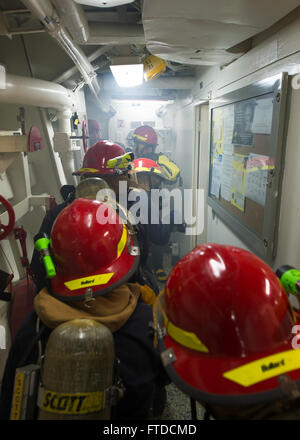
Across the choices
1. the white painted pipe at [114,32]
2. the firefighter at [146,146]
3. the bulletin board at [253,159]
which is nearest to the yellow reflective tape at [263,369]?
the bulletin board at [253,159]

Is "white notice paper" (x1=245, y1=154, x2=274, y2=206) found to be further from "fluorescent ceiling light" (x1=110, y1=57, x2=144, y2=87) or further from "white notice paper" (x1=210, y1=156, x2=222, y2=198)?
"fluorescent ceiling light" (x1=110, y1=57, x2=144, y2=87)

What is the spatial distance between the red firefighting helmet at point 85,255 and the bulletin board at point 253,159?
0.82 meters

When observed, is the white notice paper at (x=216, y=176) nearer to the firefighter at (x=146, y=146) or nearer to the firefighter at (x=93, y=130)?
the firefighter at (x=146, y=146)

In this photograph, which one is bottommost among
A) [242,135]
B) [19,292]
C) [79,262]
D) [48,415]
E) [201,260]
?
[19,292]

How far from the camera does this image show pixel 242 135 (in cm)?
196

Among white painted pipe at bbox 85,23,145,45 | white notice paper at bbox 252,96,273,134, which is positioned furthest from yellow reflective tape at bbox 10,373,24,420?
white painted pipe at bbox 85,23,145,45

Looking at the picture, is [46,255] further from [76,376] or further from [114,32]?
[114,32]

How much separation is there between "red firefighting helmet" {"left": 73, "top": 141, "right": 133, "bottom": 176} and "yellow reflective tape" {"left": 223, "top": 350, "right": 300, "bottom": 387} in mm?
2124

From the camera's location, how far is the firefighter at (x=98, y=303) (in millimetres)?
1061

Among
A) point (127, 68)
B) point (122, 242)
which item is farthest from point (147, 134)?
point (122, 242)

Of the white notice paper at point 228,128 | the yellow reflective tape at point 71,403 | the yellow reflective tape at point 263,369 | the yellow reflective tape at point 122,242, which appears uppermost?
the white notice paper at point 228,128

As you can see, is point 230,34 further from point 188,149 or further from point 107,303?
point 188,149
